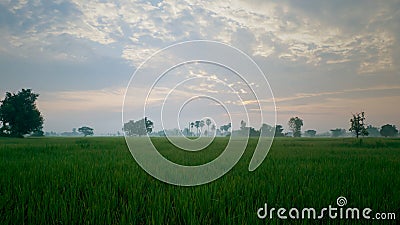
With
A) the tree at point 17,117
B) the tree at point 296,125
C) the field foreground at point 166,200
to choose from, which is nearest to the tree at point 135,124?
the field foreground at point 166,200

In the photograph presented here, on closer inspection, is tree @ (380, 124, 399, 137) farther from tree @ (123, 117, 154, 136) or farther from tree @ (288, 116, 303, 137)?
tree @ (123, 117, 154, 136)

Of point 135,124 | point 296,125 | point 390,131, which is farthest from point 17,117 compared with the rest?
point 390,131

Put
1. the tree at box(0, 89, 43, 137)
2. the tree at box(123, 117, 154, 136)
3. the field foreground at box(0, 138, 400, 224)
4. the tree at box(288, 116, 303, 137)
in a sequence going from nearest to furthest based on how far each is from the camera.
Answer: the field foreground at box(0, 138, 400, 224) → the tree at box(123, 117, 154, 136) → the tree at box(0, 89, 43, 137) → the tree at box(288, 116, 303, 137)

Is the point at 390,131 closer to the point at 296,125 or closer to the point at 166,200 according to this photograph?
the point at 296,125

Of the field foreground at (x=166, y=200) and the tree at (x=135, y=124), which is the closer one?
Answer: the field foreground at (x=166, y=200)

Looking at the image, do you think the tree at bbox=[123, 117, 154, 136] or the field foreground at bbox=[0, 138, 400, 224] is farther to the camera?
the tree at bbox=[123, 117, 154, 136]

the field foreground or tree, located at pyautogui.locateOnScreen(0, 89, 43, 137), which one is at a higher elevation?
tree, located at pyautogui.locateOnScreen(0, 89, 43, 137)

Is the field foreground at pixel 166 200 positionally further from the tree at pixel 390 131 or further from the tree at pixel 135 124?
the tree at pixel 390 131

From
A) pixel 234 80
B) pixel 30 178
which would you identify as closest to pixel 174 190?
pixel 30 178

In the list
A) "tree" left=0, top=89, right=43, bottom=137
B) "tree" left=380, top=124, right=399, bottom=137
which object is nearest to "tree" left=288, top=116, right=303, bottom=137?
"tree" left=380, top=124, right=399, bottom=137

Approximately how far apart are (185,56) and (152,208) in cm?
347

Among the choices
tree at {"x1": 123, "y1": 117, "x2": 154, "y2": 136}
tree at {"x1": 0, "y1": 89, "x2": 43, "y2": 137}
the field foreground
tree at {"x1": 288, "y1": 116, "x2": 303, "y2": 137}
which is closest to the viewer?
the field foreground

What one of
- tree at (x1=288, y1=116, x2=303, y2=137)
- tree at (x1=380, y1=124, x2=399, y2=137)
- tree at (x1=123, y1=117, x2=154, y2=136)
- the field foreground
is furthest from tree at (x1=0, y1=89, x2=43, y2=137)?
tree at (x1=380, y1=124, x2=399, y2=137)

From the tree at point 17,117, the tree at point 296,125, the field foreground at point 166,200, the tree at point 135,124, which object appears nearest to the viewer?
the field foreground at point 166,200
